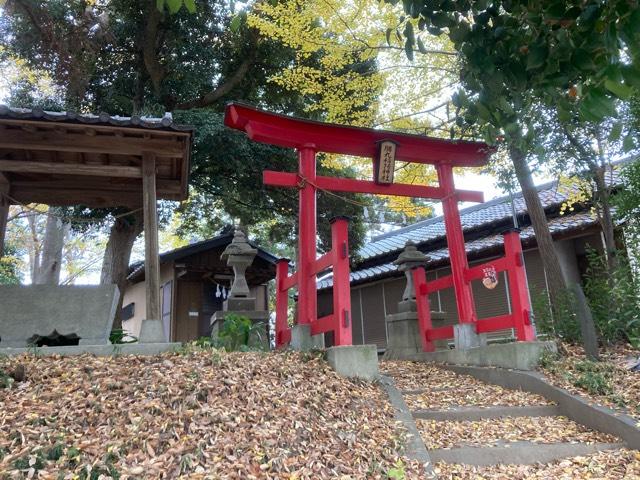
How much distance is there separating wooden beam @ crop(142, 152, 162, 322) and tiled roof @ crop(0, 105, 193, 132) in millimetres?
610

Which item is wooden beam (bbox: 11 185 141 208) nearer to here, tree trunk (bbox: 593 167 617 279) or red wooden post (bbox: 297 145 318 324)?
red wooden post (bbox: 297 145 318 324)

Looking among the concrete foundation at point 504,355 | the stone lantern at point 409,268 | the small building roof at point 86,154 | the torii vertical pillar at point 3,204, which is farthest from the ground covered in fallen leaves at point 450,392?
the torii vertical pillar at point 3,204

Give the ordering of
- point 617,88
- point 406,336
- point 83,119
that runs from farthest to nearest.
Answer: point 406,336 < point 83,119 < point 617,88

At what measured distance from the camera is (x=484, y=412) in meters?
4.90

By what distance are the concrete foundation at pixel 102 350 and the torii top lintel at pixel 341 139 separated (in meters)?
3.16

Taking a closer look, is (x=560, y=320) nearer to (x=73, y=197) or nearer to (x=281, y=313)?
(x=281, y=313)

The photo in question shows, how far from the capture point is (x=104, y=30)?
1067cm

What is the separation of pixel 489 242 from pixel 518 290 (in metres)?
5.35

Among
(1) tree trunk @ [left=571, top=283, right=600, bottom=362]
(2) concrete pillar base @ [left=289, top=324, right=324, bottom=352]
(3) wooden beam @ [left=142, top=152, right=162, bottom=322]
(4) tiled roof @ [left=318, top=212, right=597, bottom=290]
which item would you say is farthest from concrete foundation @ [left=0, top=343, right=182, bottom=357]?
(4) tiled roof @ [left=318, top=212, right=597, bottom=290]

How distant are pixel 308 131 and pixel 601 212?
5756 millimetres

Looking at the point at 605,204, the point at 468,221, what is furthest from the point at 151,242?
the point at 468,221

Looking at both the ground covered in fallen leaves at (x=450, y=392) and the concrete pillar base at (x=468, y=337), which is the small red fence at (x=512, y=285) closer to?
the concrete pillar base at (x=468, y=337)

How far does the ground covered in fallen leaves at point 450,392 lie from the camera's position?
521 cm

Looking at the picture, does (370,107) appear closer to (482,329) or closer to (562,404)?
(482,329)
